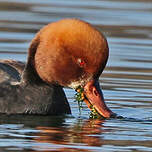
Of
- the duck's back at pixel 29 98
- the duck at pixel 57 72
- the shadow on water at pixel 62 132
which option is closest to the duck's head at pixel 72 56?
the duck at pixel 57 72

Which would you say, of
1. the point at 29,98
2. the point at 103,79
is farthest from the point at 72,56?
the point at 103,79

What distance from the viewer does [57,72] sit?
37.0 ft

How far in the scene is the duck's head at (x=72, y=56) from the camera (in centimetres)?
1087

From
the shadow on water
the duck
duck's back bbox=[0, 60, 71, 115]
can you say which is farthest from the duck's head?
the shadow on water

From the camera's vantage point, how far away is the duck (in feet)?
35.8

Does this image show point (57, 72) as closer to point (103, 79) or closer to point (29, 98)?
point (29, 98)

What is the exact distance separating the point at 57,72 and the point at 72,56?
1.02ft

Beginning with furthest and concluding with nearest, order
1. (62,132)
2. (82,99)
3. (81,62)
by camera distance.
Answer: (82,99) → (81,62) → (62,132)

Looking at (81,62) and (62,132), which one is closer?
(62,132)

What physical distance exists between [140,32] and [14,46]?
3.34 m

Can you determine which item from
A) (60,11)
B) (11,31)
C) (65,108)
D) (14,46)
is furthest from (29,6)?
(65,108)

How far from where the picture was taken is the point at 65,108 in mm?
11648

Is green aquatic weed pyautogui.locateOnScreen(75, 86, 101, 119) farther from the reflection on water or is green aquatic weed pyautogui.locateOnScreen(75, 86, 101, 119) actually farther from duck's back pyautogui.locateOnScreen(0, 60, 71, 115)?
duck's back pyautogui.locateOnScreen(0, 60, 71, 115)

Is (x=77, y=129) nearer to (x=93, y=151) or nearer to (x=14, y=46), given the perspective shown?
(x=93, y=151)
